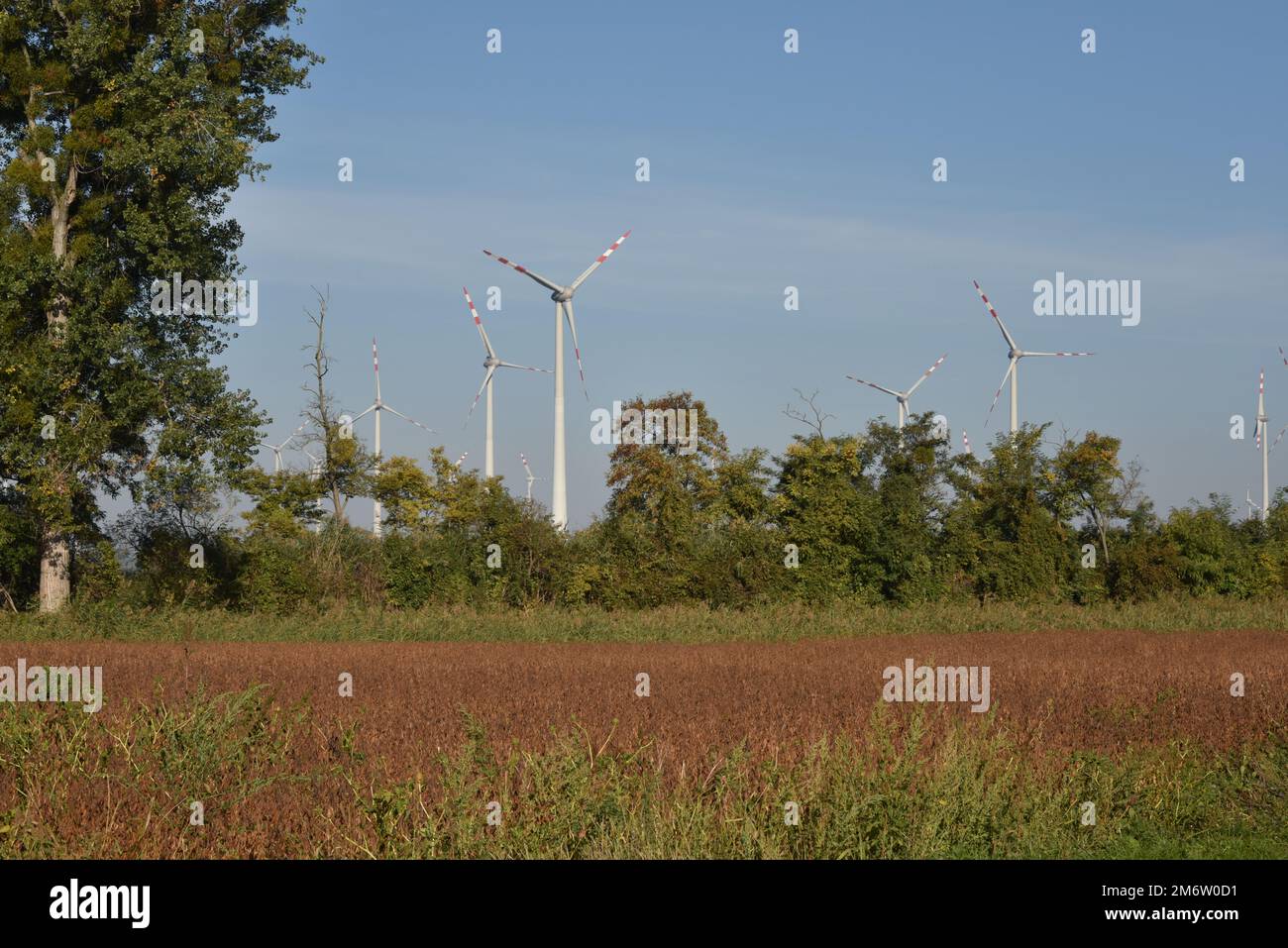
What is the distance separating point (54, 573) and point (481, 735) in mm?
27996

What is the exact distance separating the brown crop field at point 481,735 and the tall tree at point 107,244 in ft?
38.1

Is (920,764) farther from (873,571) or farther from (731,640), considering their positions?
(873,571)

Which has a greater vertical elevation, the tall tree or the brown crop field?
the tall tree

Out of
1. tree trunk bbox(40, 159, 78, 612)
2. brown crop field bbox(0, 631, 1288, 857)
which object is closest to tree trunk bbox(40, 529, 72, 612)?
tree trunk bbox(40, 159, 78, 612)

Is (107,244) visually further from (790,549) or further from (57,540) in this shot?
(790,549)

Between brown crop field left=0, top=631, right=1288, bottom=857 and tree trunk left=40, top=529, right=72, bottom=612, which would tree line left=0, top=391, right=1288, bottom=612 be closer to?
tree trunk left=40, top=529, right=72, bottom=612

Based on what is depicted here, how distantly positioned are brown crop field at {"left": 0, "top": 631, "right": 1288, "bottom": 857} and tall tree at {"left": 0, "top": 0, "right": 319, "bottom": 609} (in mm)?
11617

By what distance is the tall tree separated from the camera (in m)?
32.2

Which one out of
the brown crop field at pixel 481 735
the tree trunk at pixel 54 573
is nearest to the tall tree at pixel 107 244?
the tree trunk at pixel 54 573

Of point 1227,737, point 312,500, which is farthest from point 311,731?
point 312,500

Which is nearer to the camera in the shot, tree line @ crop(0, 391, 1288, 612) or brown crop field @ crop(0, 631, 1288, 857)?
brown crop field @ crop(0, 631, 1288, 857)

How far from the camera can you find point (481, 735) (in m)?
10.4

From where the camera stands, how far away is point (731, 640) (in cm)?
3150

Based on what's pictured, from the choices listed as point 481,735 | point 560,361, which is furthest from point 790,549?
point 481,735
